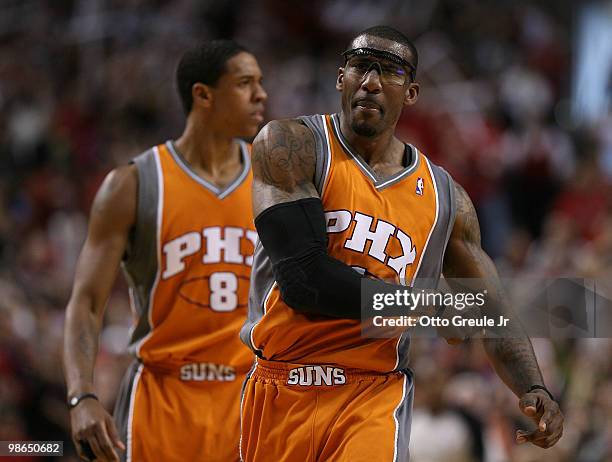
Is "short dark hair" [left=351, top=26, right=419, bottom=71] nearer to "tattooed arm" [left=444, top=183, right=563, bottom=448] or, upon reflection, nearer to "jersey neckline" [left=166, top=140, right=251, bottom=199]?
"tattooed arm" [left=444, top=183, right=563, bottom=448]

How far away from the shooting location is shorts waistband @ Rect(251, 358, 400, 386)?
4535mm

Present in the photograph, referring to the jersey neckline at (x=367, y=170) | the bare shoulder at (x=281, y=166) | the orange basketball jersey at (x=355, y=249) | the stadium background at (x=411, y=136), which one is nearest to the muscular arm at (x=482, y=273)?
the orange basketball jersey at (x=355, y=249)

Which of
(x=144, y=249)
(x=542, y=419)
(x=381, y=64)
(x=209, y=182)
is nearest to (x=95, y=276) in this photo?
(x=144, y=249)

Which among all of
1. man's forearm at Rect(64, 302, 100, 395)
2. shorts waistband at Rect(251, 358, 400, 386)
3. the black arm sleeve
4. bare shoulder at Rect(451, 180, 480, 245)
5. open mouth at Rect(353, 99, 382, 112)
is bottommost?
shorts waistband at Rect(251, 358, 400, 386)

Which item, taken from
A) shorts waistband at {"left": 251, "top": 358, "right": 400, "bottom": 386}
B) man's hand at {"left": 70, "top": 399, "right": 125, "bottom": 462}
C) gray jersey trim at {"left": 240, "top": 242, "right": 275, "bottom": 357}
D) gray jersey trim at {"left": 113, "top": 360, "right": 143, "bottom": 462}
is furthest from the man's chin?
gray jersey trim at {"left": 113, "top": 360, "right": 143, "bottom": 462}

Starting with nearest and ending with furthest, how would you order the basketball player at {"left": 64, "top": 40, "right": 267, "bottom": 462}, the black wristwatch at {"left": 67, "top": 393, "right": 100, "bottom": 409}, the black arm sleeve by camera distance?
the black arm sleeve → the black wristwatch at {"left": 67, "top": 393, "right": 100, "bottom": 409} → the basketball player at {"left": 64, "top": 40, "right": 267, "bottom": 462}

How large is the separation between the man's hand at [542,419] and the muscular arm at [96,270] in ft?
6.45

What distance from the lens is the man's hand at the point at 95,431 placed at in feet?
15.9

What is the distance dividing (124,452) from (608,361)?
13.6 feet

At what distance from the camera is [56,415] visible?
342 inches

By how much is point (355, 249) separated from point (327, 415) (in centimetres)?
67

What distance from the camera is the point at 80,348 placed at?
529cm

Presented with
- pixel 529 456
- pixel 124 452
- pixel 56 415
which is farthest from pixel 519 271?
pixel 124 452

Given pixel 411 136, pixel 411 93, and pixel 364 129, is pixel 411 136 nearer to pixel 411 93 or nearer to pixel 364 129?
pixel 411 93
